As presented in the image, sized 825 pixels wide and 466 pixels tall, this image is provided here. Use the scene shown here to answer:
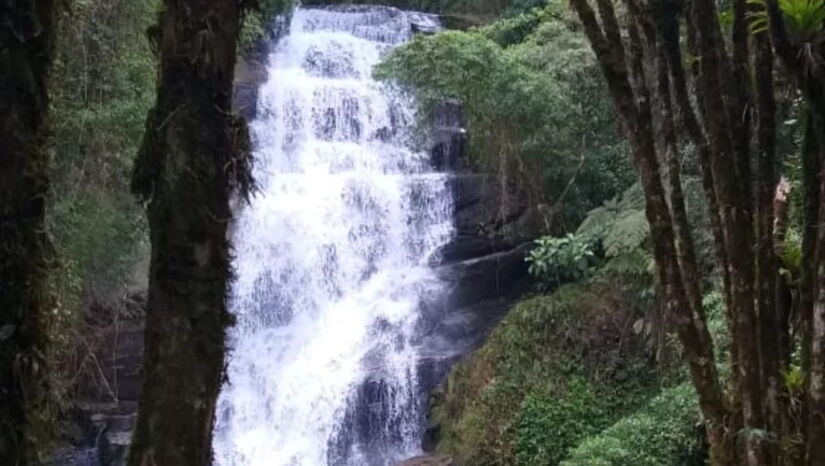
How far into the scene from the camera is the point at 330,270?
12.8m

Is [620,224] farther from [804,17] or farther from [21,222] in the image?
[21,222]

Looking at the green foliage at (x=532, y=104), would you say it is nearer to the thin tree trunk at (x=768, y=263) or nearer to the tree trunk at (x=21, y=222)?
the thin tree trunk at (x=768, y=263)

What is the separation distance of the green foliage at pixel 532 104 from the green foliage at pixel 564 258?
1.70m

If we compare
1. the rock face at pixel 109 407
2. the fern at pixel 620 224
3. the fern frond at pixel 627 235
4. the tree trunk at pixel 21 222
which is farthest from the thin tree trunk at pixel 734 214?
the rock face at pixel 109 407

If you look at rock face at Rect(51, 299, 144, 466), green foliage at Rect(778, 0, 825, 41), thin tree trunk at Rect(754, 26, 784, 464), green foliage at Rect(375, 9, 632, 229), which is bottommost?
rock face at Rect(51, 299, 144, 466)

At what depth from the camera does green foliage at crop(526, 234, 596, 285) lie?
10.9 meters

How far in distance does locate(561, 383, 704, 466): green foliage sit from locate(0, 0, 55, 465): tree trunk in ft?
20.7

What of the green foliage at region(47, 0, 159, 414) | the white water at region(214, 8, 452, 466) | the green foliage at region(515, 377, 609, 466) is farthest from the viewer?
the white water at region(214, 8, 452, 466)

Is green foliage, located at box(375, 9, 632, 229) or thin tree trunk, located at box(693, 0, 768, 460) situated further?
green foliage, located at box(375, 9, 632, 229)

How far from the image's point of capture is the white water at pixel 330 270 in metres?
10.8

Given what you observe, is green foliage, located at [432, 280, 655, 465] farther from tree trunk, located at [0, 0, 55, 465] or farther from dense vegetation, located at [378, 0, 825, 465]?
tree trunk, located at [0, 0, 55, 465]

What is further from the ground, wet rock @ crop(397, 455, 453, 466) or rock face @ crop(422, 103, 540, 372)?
rock face @ crop(422, 103, 540, 372)

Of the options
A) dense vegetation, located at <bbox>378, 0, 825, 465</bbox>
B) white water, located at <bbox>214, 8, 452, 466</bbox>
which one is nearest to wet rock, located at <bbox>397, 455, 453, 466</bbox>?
white water, located at <bbox>214, 8, 452, 466</bbox>

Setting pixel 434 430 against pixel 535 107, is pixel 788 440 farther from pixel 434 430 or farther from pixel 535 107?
pixel 535 107
